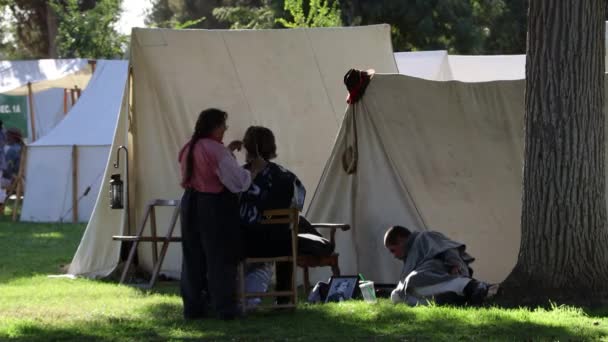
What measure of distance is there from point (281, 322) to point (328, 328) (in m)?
0.47

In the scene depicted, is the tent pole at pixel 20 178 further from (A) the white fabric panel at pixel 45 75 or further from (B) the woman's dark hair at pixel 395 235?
(B) the woman's dark hair at pixel 395 235

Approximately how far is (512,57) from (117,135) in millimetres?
9958

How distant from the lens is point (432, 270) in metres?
9.18

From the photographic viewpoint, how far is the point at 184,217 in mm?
8586

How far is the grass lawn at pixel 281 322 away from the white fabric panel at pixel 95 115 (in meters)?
8.75

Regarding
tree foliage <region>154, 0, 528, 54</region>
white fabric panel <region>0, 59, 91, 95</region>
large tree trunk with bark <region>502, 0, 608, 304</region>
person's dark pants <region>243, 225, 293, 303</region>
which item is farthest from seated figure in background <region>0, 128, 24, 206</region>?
large tree trunk with bark <region>502, 0, 608, 304</region>

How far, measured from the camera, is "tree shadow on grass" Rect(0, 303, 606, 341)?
7.73 meters

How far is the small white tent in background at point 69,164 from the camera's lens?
18906mm

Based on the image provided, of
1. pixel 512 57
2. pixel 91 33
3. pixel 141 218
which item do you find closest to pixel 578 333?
pixel 141 218

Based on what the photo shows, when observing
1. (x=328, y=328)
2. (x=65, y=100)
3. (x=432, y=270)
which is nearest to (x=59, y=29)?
(x=65, y=100)

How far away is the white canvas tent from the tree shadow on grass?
10.6 ft

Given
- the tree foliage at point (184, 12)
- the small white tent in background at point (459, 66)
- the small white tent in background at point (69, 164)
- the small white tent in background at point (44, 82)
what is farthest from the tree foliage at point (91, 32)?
the small white tent in background at point (459, 66)

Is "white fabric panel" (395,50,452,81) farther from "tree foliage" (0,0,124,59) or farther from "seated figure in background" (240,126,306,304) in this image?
"tree foliage" (0,0,124,59)

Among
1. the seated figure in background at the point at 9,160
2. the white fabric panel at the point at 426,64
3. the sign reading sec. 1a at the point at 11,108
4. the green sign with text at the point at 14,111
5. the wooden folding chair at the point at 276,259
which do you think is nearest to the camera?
the wooden folding chair at the point at 276,259
